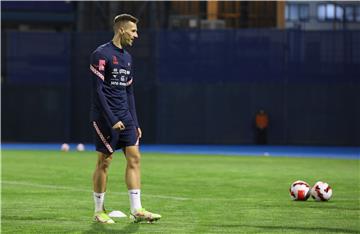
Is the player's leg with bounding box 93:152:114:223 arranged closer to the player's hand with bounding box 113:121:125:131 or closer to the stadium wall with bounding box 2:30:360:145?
the player's hand with bounding box 113:121:125:131

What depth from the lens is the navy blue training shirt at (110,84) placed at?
35.2ft

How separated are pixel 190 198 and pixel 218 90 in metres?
25.9

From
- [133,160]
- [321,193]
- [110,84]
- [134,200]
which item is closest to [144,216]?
[134,200]

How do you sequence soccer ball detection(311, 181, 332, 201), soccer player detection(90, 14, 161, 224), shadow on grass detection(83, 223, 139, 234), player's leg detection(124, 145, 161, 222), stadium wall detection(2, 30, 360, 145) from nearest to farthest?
shadow on grass detection(83, 223, 139, 234) → soccer player detection(90, 14, 161, 224) → player's leg detection(124, 145, 161, 222) → soccer ball detection(311, 181, 332, 201) → stadium wall detection(2, 30, 360, 145)

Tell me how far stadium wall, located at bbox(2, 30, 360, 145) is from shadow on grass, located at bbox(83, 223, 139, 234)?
29545mm

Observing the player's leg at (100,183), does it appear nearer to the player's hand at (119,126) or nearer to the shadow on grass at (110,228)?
the shadow on grass at (110,228)

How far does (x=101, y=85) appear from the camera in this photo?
10.7 m

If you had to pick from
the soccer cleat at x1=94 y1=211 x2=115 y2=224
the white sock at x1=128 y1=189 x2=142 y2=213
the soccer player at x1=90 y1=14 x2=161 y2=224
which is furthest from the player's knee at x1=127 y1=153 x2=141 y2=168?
the soccer cleat at x1=94 y1=211 x2=115 y2=224

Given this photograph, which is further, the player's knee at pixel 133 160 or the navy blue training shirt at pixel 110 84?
the player's knee at pixel 133 160

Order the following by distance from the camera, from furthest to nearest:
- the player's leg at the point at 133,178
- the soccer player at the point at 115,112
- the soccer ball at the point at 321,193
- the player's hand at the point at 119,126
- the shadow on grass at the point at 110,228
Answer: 1. the soccer ball at the point at 321,193
2. the player's leg at the point at 133,178
3. the soccer player at the point at 115,112
4. the player's hand at the point at 119,126
5. the shadow on grass at the point at 110,228

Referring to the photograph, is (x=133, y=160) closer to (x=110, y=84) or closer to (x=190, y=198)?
(x=110, y=84)

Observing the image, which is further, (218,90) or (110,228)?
(218,90)

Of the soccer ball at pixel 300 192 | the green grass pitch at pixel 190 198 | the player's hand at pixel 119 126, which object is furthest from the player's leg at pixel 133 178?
the soccer ball at pixel 300 192

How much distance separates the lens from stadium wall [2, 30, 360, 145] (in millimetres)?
39594
